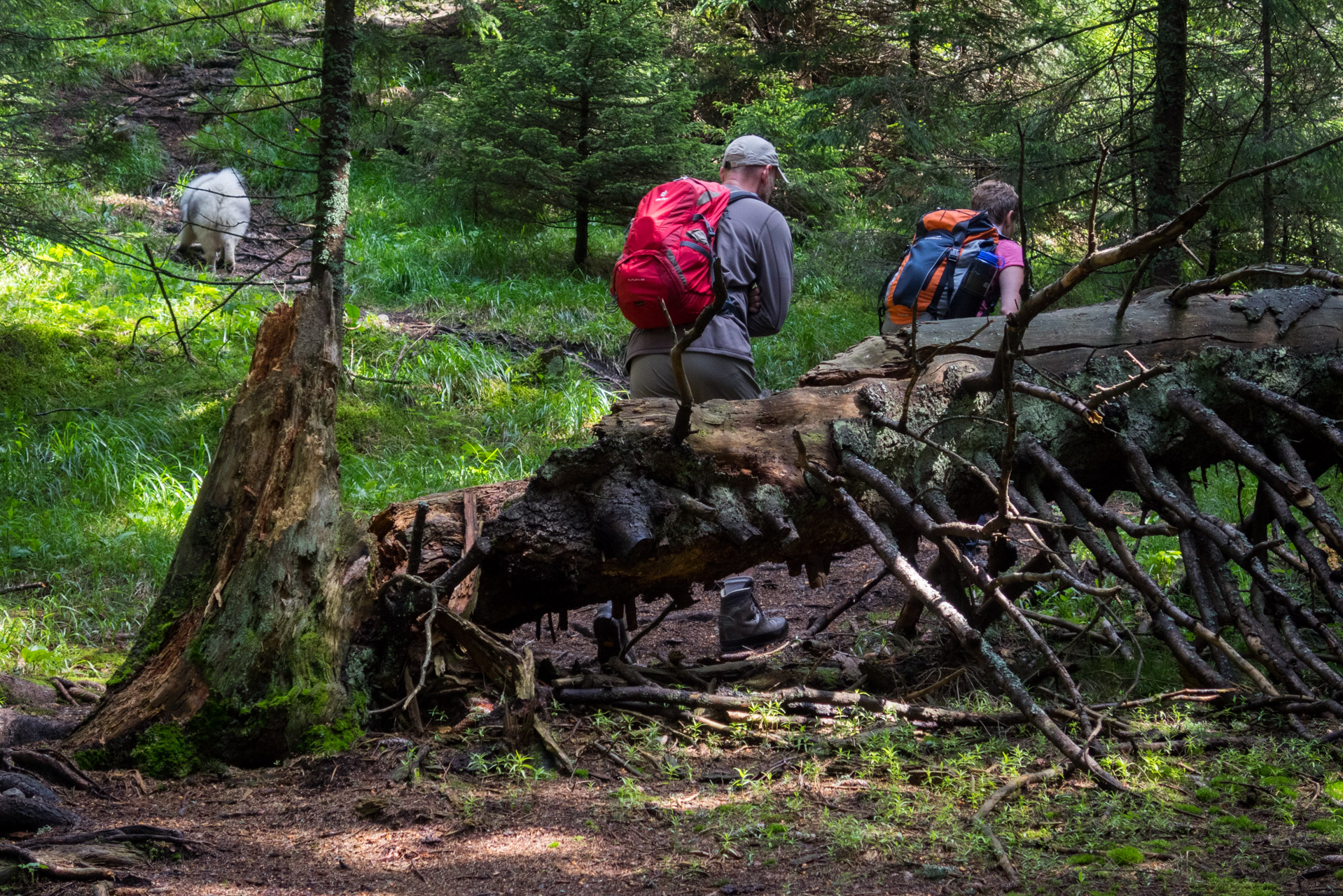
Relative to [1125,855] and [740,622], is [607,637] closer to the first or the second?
[740,622]

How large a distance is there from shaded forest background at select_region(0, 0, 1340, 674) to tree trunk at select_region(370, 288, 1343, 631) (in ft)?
2.57

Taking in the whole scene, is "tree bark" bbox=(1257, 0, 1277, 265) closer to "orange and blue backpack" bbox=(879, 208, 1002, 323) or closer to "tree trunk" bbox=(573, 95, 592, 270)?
"orange and blue backpack" bbox=(879, 208, 1002, 323)

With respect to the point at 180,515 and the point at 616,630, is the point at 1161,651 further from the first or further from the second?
the point at 180,515

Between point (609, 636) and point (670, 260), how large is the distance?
167 centimetres

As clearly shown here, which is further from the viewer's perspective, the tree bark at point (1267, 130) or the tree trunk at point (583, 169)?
the tree trunk at point (583, 169)

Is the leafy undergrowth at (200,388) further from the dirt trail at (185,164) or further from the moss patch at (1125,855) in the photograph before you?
the moss patch at (1125,855)

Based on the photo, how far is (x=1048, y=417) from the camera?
398cm

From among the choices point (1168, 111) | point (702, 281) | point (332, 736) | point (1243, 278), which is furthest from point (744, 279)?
point (1168, 111)

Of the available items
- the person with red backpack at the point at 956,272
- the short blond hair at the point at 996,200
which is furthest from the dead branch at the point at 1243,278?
the short blond hair at the point at 996,200

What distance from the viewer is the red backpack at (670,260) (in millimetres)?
4156

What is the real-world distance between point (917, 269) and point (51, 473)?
5.82 m

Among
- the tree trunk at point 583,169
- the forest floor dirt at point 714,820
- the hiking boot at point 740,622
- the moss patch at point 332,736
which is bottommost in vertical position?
the forest floor dirt at point 714,820

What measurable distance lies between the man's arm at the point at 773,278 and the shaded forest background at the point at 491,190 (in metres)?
1.75

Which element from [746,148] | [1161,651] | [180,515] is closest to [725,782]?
[1161,651]
